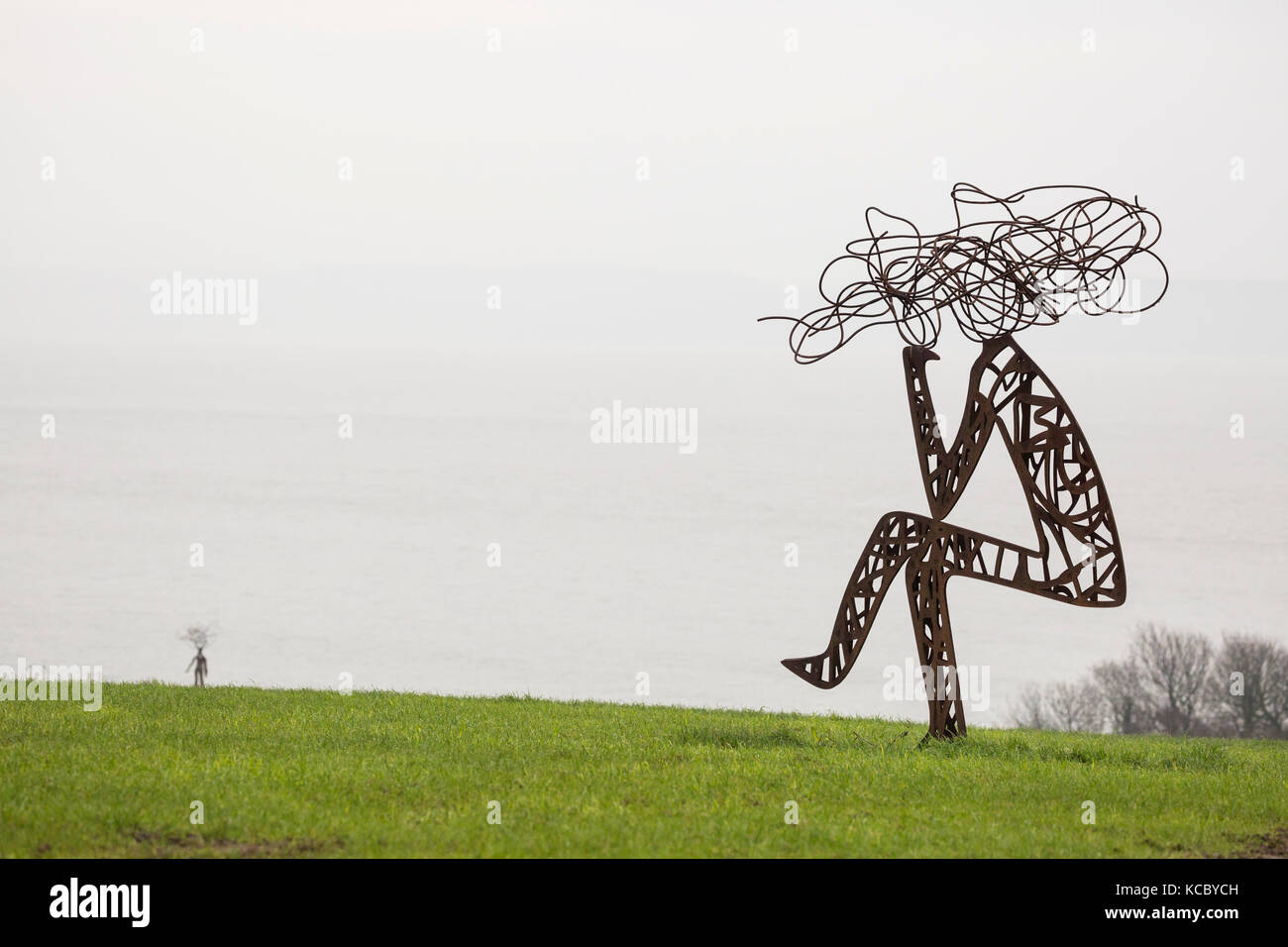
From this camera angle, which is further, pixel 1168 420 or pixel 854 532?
pixel 1168 420

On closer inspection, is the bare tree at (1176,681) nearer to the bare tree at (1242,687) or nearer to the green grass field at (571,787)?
the bare tree at (1242,687)

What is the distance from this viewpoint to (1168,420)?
132500 mm

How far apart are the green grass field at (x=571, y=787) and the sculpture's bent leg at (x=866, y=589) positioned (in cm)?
70

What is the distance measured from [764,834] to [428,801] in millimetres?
2413

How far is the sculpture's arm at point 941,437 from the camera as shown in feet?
40.7

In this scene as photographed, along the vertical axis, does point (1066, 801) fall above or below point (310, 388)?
below

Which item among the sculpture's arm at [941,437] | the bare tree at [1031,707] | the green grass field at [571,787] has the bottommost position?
the green grass field at [571,787]

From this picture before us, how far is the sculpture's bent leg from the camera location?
12.8 m

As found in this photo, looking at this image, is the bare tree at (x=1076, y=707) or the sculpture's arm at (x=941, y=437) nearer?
the sculpture's arm at (x=941, y=437)

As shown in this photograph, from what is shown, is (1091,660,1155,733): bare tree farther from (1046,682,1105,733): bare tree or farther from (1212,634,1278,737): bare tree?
(1212,634,1278,737): bare tree

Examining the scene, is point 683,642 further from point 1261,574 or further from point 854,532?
point 1261,574

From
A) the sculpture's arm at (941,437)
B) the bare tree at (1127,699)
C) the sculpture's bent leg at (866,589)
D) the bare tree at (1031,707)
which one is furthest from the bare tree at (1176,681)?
the sculpture's arm at (941,437)
